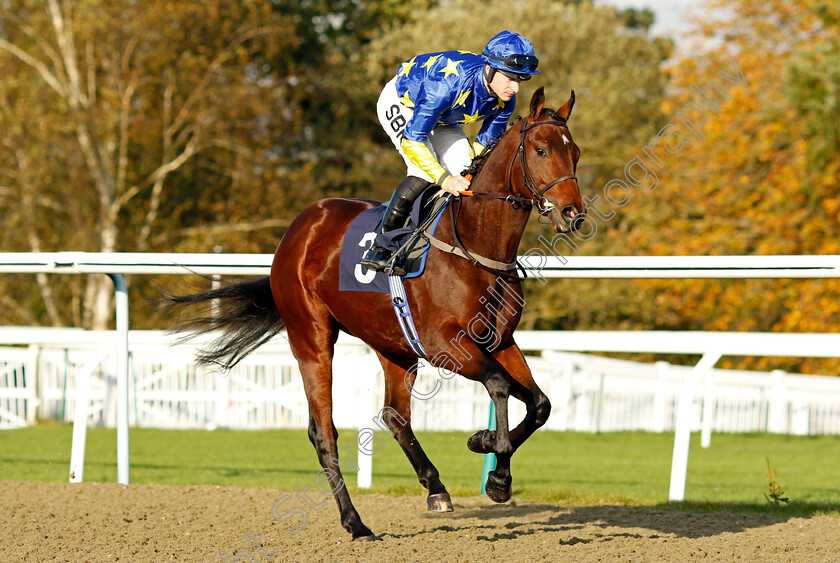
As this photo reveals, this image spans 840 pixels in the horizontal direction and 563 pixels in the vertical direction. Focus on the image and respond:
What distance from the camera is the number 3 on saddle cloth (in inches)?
162

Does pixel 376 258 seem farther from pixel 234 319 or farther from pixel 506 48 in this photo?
pixel 234 319

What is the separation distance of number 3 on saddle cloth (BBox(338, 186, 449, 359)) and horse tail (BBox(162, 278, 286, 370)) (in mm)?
798

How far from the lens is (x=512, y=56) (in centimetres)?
391

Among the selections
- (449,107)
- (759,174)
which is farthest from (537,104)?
(759,174)

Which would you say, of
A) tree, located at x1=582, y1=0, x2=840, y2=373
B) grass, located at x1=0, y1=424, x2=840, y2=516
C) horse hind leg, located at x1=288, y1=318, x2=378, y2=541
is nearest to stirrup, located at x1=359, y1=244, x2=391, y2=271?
horse hind leg, located at x1=288, y1=318, x2=378, y2=541

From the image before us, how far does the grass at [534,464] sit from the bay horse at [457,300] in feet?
4.01

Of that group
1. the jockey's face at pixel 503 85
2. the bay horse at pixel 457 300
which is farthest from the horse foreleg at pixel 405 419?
the jockey's face at pixel 503 85

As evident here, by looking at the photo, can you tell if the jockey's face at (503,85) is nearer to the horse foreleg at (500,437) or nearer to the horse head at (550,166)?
the horse head at (550,166)

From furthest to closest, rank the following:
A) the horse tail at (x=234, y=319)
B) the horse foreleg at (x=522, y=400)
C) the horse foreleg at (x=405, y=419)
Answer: the horse tail at (x=234, y=319) → the horse foreleg at (x=405, y=419) → the horse foreleg at (x=522, y=400)

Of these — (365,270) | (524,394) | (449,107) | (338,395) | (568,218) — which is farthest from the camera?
(338,395)

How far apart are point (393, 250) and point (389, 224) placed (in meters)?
0.14

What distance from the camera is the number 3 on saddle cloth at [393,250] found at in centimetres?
411

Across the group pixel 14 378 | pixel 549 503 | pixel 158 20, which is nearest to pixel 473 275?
pixel 549 503

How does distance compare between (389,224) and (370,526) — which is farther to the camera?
(370,526)
